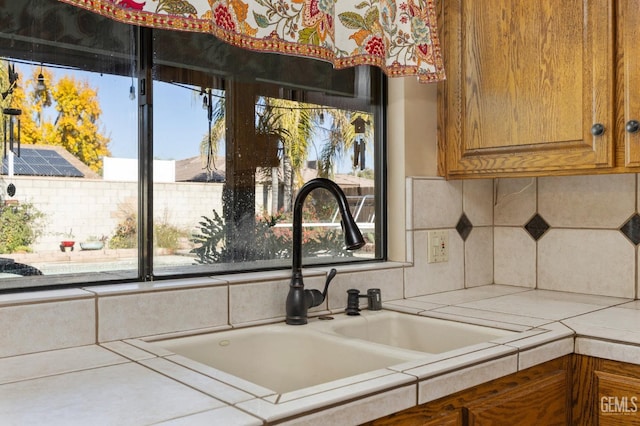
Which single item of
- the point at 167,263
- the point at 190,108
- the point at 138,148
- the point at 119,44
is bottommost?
the point at 167,263

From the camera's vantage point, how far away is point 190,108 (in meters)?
1.49

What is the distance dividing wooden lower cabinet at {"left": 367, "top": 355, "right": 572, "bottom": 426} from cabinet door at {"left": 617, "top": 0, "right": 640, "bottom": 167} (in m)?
0.58

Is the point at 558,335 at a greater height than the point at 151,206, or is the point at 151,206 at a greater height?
the point at 151,206

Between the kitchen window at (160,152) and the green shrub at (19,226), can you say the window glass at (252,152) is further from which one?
the green shrub at (19,226)

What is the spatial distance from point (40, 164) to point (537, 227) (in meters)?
1.58

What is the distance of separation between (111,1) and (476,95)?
44.6 inches

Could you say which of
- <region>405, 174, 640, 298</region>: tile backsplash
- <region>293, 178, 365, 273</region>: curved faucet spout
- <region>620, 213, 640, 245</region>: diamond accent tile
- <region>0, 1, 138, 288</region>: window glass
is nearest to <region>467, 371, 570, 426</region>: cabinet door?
<region>293, 178, 365, 273</region>: curved faucet spout

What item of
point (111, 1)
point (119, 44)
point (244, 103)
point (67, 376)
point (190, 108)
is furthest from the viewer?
point (244, 103)

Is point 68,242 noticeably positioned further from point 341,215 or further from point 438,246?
point 438,246

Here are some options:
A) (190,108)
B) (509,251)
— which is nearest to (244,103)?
(190,108)

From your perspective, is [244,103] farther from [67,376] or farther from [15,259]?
[67,376]

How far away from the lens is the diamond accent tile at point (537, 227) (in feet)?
6.55

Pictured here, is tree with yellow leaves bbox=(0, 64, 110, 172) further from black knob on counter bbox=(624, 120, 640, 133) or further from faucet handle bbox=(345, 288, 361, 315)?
black knob on counter bbox=(624, 120, 640, 133)

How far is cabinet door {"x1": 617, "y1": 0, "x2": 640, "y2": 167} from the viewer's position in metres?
1.46
